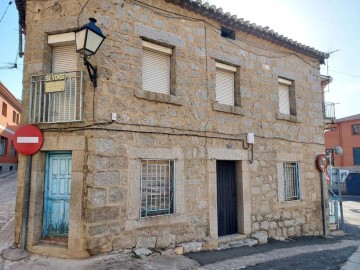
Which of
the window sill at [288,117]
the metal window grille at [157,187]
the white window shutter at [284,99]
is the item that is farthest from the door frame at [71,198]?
the white window shutter at [284,99]

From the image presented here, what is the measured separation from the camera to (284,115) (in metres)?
7.95

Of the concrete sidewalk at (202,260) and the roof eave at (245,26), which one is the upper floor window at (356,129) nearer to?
the roof eave at (245,26)

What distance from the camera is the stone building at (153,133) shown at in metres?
4.91

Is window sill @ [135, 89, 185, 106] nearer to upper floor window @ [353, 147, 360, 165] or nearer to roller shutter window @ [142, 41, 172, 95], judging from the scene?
roller shutter window @ [142, 41, 172, 95]

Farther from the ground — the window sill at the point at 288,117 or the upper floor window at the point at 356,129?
the upper floor window at the point at 356,129

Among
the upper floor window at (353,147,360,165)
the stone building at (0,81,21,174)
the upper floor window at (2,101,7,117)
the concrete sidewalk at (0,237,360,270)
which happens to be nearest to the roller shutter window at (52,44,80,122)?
the concrete sidewalk at (0,237,360,270)

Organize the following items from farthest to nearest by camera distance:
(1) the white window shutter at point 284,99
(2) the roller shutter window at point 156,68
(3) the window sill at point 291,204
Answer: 1. (1) the white window shutter at point 284,99
2. (3) the window sill at point 291,204
3. (2) the roller shutter window at point 156,68

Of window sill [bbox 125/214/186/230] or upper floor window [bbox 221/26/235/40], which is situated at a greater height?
upper floor window [bbox 221/26/235/40]

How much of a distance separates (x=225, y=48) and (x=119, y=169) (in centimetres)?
419

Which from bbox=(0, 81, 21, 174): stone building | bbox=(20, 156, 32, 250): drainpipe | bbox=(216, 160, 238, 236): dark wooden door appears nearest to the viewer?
bbox=(20, 156, 32, 250): drainpipe

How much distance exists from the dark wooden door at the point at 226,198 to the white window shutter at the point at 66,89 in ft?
12.1

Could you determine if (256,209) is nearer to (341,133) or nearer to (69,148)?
(69,148)

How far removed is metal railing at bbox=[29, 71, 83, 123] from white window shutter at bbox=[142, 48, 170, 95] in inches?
54.8

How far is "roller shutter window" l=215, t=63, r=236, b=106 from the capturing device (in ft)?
22.5
